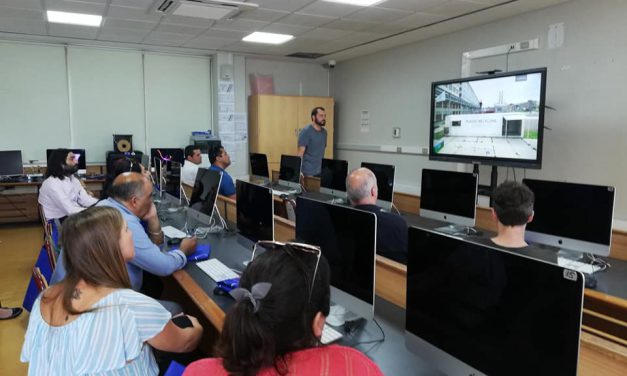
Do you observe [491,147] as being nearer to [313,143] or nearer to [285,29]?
[313,143]

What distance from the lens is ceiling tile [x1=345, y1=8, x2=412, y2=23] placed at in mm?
4848

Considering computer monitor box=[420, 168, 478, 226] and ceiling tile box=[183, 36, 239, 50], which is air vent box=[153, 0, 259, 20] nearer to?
ceiling tile box=[183, 36, 239, 50]

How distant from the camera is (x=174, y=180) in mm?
4602

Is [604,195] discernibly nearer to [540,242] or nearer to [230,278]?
[540,242]

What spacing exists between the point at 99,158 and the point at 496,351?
7.24 meters

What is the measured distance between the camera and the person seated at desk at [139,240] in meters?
2.08

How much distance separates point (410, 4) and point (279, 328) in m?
4.43

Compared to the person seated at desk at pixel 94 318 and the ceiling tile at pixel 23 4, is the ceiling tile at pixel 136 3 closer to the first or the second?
the ceiling tile at pixel 23 4

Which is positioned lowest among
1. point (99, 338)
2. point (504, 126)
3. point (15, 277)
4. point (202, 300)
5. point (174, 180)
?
point (15, 277)

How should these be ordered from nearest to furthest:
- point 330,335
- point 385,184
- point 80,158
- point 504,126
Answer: point 330,335, point 385,184, point 504,126, point 80,158

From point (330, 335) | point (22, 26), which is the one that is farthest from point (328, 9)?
point (330, 335)

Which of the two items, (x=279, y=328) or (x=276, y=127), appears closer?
(x=279, y=328)

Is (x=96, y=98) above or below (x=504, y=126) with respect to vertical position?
above

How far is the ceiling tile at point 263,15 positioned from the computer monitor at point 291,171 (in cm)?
160
